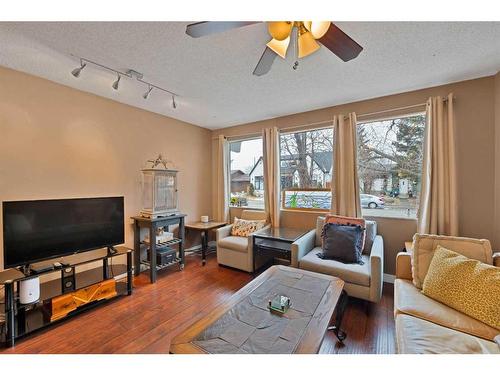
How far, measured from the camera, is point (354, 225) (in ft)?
8.88

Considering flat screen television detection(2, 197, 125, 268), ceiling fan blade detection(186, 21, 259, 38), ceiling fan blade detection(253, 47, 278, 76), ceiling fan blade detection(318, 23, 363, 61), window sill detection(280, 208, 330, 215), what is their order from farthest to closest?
window sill detection(280, 208, 330, 215), flat screen television detection(2, 197, 125, 268), ceiling fan blade detection(253, 47, 278, 76), ceiling fan blade detection(318, 23, 363, 61), ceiling fan blade detection(186, 21, 259, 38)

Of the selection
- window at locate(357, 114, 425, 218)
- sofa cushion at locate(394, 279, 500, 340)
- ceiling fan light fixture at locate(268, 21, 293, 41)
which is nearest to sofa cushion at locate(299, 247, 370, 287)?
sofa cushion at locate(394, 279, 500, 340)

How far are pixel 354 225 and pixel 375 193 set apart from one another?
679mm

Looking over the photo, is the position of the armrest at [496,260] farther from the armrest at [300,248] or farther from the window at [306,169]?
the window at [306,169]

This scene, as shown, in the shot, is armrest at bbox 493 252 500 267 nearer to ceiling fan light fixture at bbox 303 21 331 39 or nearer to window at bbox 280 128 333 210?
window at bbox 280 128 333 210

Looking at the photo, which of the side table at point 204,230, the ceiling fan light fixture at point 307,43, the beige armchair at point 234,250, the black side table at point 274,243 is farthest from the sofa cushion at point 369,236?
the side table at point 204,230

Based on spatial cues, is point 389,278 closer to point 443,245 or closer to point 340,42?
point 443,245

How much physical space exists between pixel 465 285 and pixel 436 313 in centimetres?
29

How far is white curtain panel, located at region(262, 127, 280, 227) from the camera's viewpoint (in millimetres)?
3629

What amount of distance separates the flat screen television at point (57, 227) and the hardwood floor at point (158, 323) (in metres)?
0.67

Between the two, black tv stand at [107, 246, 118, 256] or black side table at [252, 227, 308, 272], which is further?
black side table at [252, 227, 308, 272]

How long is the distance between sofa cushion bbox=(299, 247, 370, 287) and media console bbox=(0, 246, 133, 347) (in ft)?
6.85

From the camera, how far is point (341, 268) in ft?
7.52

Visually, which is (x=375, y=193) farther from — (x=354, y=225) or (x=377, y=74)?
(x=377, y=74)
